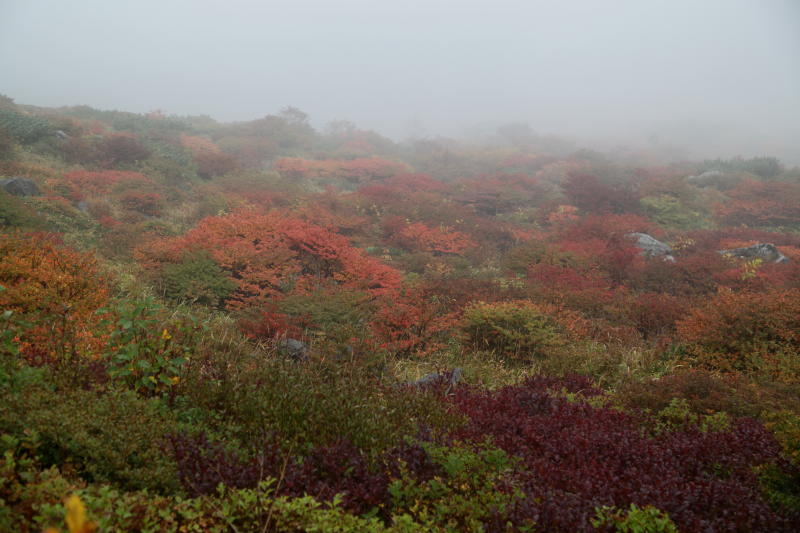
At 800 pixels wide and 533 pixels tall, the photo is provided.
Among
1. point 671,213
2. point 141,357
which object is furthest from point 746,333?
point 671,213

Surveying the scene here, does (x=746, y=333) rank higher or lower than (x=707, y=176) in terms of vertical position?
lower

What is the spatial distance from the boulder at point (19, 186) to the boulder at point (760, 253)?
18.7m

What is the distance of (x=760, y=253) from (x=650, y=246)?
106 inches

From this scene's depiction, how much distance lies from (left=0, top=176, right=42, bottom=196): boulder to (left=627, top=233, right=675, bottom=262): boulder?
1650 centimetres

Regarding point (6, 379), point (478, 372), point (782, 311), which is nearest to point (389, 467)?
point (6, 379)

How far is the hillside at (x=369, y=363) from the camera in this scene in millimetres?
2426

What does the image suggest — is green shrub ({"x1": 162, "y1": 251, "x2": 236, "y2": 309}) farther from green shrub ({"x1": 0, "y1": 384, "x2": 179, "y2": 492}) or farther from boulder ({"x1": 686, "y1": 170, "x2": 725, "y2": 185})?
boulder ({"x1": 686, "y1": 170, "x2": 725, "y2": 185})

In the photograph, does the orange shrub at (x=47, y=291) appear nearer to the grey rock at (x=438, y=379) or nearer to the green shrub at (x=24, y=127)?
the grey rock at (x=438, y=379)

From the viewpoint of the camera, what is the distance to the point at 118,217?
41.1ft

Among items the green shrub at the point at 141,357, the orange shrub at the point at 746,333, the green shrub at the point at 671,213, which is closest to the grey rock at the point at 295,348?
the green shrub at the point at 141,357

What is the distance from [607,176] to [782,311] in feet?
60.1

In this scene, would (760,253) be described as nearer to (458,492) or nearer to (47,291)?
(458,492)

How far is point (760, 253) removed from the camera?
1259cm

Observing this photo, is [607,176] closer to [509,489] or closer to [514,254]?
[514,254]
